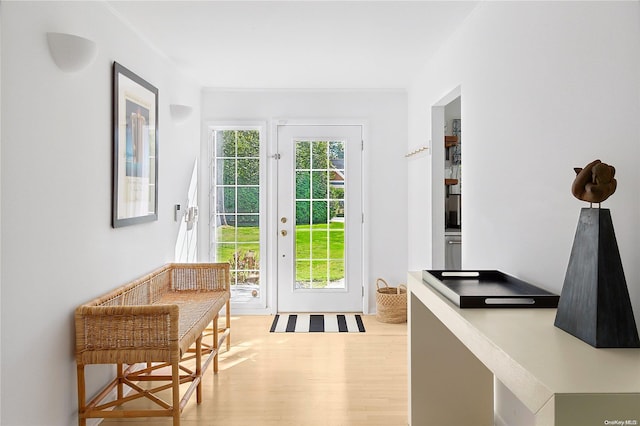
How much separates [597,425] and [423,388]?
1.54m

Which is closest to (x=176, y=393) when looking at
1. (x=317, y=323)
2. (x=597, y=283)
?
(x=597, y=283)

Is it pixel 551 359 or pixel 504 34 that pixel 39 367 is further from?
pixel 504 34

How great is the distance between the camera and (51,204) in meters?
2.15

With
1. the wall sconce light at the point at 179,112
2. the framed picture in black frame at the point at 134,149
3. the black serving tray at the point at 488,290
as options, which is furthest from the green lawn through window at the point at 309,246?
the black serving tray at the point at 488,290

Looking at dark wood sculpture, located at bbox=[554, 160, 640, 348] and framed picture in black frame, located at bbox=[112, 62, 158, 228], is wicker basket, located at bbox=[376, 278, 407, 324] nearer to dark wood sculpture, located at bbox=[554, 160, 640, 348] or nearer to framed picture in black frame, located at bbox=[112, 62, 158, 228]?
framed picture in black frame, located at bbox=[112, 62, 158, 228]

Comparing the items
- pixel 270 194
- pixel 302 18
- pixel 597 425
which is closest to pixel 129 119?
pixel 302 18

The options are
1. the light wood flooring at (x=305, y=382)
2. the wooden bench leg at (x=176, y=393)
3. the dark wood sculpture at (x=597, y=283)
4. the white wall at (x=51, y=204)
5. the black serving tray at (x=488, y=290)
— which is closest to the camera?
the dark wood sculpture at (x=597, y=283)

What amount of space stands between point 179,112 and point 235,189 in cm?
125

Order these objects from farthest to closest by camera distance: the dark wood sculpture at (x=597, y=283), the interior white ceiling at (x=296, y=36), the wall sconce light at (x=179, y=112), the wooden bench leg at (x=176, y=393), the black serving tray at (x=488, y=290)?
the wall sconce light at (x=179, y=112) → the interior white ceiling at (x=296, y=36) → the wooden bench leg at (x=176, y=393) → the black serving tray at (x=488, y=290) → the dark wood sculpture at (x=597, y=283)

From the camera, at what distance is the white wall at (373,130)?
4.92 metres

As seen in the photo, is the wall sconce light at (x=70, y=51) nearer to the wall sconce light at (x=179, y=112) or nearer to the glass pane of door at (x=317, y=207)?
the wall sconce light at (x=179, y=112)

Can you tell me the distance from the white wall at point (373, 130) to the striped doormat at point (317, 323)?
1.39 feet

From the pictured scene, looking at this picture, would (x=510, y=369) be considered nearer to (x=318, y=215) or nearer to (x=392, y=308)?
(x=392, y=308)

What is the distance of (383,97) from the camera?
4.95m
